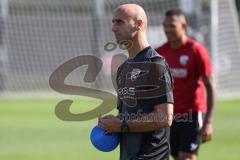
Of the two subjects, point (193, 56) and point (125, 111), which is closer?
point (125, 111)

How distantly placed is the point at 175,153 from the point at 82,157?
323 centimetres

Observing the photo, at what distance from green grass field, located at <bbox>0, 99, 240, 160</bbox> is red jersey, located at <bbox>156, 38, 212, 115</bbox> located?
→ 10.1ft

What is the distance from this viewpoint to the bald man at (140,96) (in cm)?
609

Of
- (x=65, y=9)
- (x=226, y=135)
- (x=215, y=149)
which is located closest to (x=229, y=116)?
(x=226, y=135)

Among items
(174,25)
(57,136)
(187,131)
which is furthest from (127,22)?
(57,136)

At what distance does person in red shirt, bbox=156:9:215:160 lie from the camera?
9594 millimetres

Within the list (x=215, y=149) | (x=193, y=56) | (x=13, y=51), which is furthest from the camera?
(x=13, y=51)

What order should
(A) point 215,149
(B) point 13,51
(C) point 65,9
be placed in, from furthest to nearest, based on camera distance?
(C) point 65,9 → (B) point 13,51 → (A) point 215,149

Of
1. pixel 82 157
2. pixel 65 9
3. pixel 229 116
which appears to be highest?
pixel 65 9

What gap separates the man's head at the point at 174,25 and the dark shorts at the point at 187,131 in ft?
3.39

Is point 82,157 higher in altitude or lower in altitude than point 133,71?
lower

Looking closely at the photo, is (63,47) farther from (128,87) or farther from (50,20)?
(128,87)

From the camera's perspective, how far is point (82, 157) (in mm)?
12680

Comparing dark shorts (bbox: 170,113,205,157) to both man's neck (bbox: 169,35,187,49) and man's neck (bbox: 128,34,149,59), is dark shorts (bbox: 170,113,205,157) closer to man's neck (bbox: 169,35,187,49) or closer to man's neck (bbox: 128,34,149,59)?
man's neck (bbox: 169,35,187,49)
